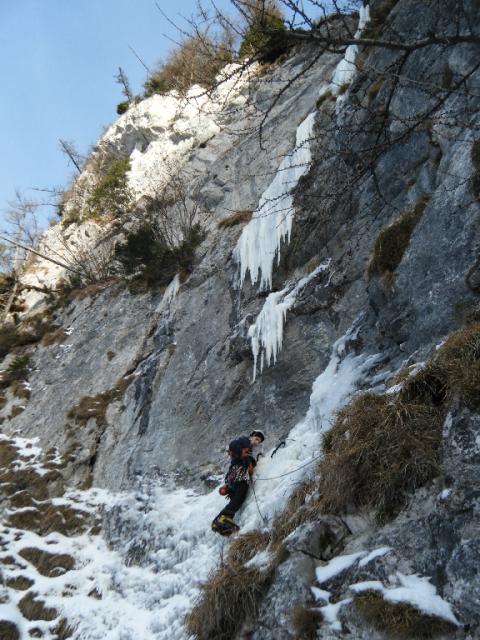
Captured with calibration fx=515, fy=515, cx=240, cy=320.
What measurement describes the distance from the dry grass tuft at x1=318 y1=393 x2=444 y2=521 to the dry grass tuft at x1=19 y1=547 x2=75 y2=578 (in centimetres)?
480

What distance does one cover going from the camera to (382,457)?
355 centimetres

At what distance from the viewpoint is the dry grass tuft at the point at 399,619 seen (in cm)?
263

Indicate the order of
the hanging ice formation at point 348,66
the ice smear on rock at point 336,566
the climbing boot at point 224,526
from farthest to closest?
the hanging ice formation at point 348,66 → the climbing boot at point 224,526 → the ice smear on rock at point 336,566

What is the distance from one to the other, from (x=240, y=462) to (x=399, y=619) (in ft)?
11.0

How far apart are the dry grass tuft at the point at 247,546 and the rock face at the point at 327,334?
684 millimetres

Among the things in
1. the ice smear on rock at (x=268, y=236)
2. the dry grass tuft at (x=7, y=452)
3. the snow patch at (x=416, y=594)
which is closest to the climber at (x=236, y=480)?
the snow patch at (x=416, y=594)

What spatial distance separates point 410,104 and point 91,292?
1054 cm

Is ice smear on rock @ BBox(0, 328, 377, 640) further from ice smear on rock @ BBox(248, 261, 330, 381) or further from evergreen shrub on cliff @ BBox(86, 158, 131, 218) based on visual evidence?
evergreen shrub on cliff @ BBox(86, 158, 131, 218)

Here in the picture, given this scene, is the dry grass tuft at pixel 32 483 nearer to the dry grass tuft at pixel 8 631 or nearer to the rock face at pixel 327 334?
the rock face at pixel 327 334

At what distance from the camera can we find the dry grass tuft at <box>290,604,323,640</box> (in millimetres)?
3109

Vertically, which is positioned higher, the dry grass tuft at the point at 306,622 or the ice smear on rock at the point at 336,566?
the ice smear on rock at the point at 336,566

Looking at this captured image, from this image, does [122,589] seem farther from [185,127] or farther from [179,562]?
[185,127]

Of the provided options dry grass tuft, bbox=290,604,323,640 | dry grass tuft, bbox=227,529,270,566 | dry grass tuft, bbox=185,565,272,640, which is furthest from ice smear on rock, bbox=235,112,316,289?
dry grass tuft, bbox=290,604,323,640

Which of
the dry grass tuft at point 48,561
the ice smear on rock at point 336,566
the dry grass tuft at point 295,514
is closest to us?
the ice smear on rock at point 336,566
